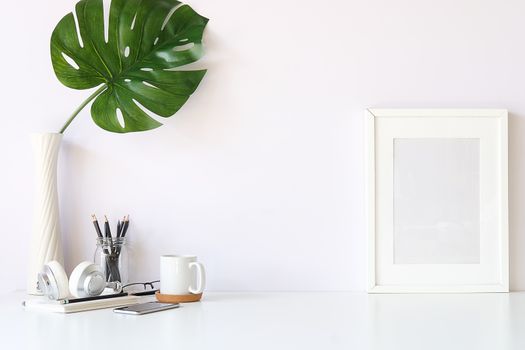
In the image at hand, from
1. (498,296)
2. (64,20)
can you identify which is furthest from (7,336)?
(498,296)

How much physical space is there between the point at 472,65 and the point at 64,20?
969 mm

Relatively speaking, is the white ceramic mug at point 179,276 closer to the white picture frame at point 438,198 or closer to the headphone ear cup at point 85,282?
the headphone ear cup at point 85,282

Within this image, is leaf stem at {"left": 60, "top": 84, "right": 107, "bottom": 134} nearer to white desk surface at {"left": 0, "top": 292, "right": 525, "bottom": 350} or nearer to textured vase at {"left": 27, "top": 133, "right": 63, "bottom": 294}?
textured vase at {"left": 27, "top": 133, "right": 63, "bottom": 294}

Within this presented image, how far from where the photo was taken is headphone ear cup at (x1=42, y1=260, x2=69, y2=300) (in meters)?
1.46

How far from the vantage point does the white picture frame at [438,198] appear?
1.68 m

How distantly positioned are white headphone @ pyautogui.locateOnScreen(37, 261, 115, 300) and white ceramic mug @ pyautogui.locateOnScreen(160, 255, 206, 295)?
13 cm

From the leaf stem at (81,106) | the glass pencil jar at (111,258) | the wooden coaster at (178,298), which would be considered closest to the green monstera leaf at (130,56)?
the leaf stem at (81,106)

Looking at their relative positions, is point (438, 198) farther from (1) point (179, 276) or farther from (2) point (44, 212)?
(2) point (44, 212)

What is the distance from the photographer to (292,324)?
1311mm

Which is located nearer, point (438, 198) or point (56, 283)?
point (56, 283)

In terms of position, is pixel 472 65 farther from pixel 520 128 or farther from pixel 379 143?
pixel 379 143

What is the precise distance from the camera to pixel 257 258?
1720 millimetres

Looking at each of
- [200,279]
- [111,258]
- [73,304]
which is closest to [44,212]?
[111,258]

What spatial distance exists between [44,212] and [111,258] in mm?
187
